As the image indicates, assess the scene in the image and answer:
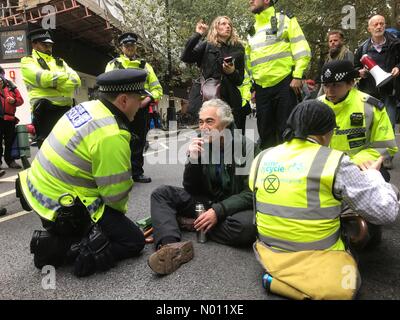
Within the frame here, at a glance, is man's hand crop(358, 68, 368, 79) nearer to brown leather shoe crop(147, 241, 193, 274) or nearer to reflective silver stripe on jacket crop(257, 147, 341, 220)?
reflective silver stripe on jacket crop(257, 147, 341, 220)

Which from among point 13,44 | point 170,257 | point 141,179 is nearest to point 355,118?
point 170,257

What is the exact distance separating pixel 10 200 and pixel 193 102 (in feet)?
7.86

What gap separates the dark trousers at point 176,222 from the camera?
9.21ft

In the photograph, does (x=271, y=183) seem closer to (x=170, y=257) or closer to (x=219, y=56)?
(x=170, y=257)

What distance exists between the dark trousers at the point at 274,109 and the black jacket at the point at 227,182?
1.15 m

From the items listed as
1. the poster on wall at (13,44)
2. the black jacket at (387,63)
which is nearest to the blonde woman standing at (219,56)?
the black jacket at (387,63)

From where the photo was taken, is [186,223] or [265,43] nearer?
[186,223]

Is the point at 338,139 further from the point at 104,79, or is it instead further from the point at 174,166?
the point at 174,166

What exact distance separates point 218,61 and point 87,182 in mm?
2267

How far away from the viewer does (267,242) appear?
2.26 metres

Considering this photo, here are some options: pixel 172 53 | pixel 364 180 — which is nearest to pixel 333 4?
pixel 172 53

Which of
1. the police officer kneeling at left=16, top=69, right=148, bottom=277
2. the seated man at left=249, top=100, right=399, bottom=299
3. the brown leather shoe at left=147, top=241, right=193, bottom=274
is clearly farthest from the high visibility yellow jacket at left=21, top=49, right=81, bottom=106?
the seated man at left=249, top=100, right=399, bottom=299

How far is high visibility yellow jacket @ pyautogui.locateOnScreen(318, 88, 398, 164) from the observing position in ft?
9.52

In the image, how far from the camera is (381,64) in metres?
4.95
